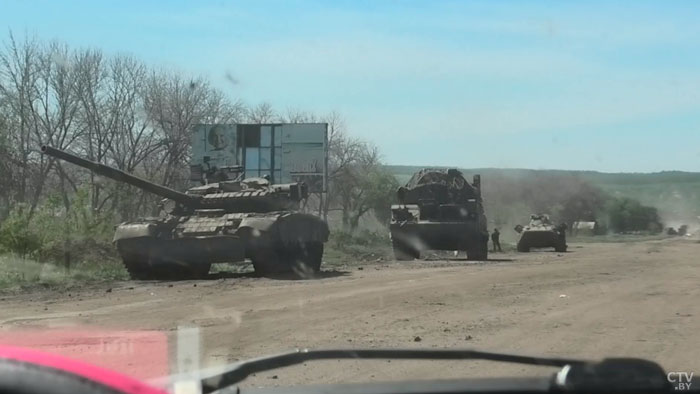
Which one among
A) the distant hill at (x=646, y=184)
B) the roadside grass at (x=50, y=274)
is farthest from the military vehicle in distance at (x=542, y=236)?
the roadside grass at (x=50, y=274)

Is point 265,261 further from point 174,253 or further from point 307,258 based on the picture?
point 174,253

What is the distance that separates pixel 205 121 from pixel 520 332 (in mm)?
34381

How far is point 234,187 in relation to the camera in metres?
23.0

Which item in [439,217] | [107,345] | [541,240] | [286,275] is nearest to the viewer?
[107,345]

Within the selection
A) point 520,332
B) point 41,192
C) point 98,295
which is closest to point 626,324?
point 520,332

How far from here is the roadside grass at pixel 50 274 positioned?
18.7 meters

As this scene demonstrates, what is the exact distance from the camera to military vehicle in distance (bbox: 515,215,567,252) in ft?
137

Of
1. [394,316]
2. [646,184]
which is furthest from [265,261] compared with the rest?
[646,184]

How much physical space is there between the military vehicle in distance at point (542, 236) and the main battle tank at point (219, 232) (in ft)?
70.9

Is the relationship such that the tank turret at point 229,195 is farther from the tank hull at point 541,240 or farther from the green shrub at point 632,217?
the green shrub at point 632,217

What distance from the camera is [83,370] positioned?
6.36 ft

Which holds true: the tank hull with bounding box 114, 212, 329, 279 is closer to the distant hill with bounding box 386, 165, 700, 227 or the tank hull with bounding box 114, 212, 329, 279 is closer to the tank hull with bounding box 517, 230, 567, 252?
the distant hill with bounding box 386, 165, 700, 227

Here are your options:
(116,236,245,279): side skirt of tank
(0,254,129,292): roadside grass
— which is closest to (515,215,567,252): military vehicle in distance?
(0,254,129,292): roadside grass

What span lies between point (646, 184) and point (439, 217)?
46.7 ft
